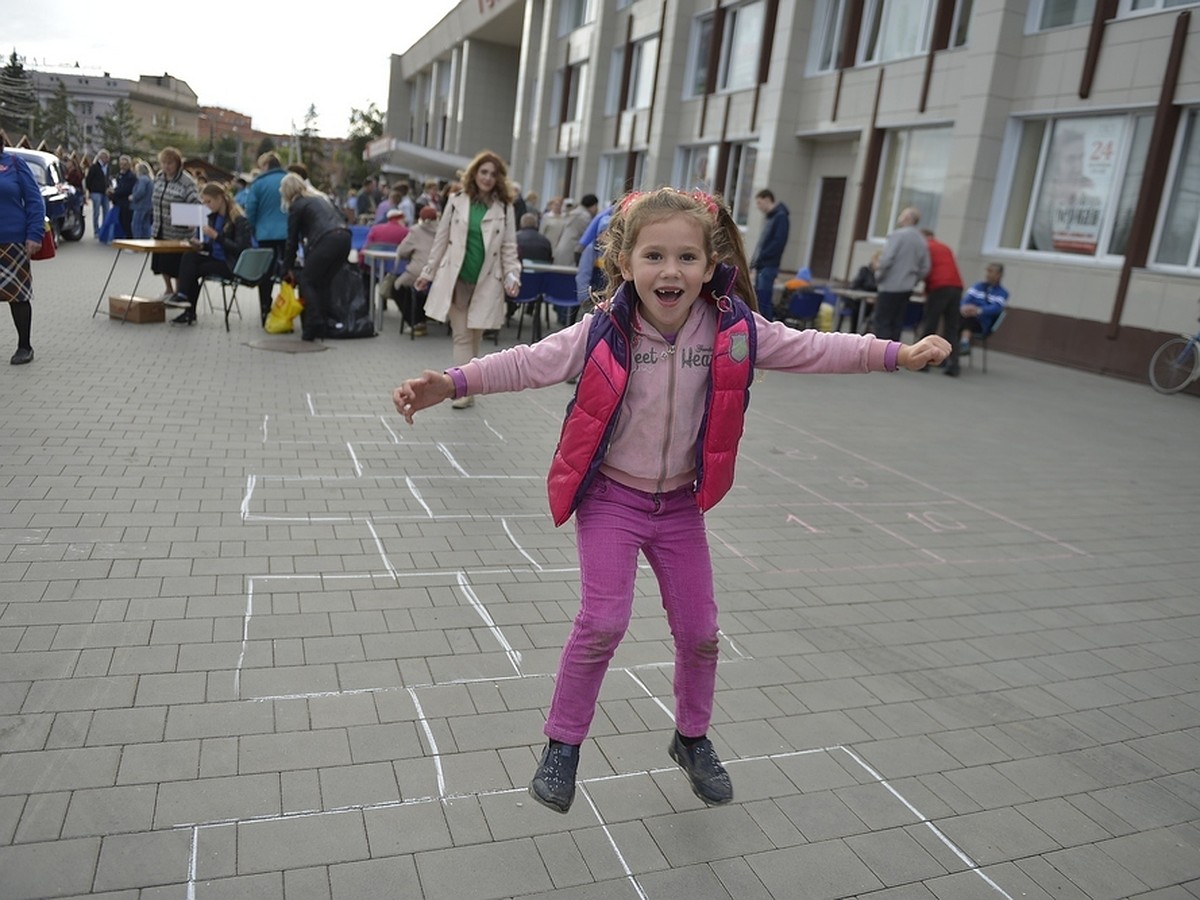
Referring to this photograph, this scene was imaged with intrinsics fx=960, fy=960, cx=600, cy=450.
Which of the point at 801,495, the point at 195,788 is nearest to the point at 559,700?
the point at 195,788

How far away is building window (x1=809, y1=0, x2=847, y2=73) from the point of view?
770 inches

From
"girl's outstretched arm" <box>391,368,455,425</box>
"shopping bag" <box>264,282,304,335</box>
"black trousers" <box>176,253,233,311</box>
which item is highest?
"girl's outstretched arm" <box>391,368,455,425</box>

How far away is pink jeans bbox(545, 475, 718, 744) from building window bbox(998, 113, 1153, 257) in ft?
43.4

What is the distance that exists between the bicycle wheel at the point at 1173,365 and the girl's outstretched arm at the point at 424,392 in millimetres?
12147

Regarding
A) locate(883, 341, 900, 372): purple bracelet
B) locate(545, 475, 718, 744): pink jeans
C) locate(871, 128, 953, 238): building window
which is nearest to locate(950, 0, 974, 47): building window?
locate(871, 128, 953, 238): building window

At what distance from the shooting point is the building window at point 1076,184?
13.5 metres

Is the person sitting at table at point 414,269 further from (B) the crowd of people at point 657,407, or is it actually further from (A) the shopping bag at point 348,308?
(B) the crowd of people at point 657,407

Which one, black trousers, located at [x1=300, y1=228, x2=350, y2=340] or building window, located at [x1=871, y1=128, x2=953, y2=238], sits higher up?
building window, located at [x1=871, y1=128, x2=953, y2=238]

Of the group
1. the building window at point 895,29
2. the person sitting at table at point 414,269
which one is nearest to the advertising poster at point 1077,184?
the building window at point 895,29

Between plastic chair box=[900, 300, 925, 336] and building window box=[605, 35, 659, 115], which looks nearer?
plastic chair box=[900, 300, 925, 336]

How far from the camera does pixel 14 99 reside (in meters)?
40.0

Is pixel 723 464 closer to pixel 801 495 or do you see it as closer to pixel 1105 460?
pixel 801 495

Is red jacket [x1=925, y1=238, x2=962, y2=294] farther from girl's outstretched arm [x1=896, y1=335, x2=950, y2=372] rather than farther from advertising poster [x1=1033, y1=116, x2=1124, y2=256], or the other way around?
girl's outstretched arm [x1=896, y1=335, x2=950, y2=372]

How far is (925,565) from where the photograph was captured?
207 inches
